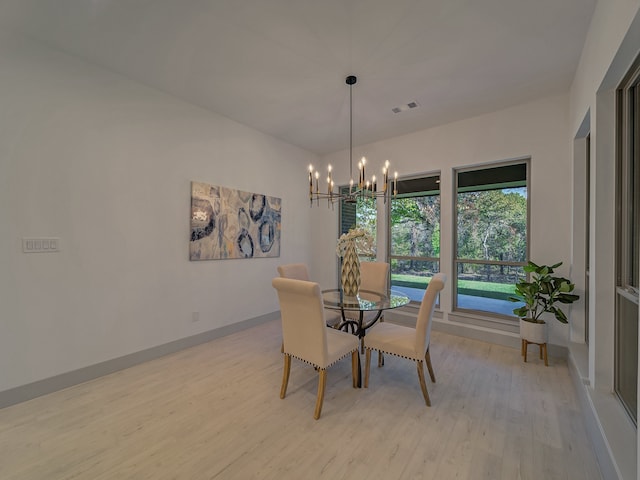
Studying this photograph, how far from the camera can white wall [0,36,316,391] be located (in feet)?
7.12

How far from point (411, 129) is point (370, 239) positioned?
2.27 meters

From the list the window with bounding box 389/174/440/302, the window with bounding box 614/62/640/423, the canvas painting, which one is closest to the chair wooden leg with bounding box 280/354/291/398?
the canvas painting

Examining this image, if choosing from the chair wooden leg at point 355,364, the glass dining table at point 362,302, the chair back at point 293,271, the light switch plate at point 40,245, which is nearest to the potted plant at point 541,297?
the glass dining table at point 362,302

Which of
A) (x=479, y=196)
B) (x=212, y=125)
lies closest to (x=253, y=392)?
(x=212, y=125)

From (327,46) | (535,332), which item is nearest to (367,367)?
(535,332)

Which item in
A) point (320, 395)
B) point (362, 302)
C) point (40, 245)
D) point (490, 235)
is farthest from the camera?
point (490, 235)

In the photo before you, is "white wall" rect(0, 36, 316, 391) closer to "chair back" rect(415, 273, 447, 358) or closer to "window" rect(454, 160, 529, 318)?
"chair back" rect(415, 273, 447, 358)

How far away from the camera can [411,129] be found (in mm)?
4035

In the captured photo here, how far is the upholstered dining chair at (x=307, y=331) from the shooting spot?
6.40 feet

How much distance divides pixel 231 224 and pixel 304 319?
2228 mm

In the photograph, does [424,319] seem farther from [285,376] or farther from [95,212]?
[95,212]

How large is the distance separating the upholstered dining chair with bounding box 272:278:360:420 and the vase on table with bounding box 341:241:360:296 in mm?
661

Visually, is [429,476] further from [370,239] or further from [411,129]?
[411,129]

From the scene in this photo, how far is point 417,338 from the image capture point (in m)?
2.18
